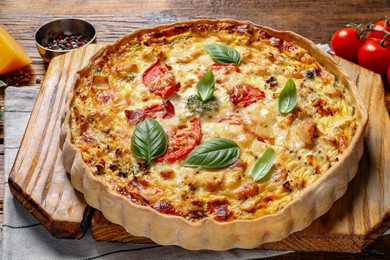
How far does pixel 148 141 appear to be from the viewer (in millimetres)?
4707

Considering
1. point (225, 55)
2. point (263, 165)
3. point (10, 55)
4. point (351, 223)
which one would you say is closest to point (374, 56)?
point (225, 55)

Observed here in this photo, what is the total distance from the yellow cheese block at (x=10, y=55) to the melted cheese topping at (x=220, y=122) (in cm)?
121

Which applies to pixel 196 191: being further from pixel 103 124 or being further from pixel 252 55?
pixel 252 55

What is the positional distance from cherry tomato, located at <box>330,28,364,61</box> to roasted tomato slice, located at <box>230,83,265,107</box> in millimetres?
1828

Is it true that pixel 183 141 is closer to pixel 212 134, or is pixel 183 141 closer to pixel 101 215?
pixel 212 134

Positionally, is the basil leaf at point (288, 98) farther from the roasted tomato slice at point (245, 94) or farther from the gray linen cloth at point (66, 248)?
the gray linen cloth at point (66, 248)

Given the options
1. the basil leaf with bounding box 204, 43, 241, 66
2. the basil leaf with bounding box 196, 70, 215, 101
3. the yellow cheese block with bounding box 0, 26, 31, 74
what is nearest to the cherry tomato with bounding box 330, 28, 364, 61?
the basil leaf with bounding box 204, 43, 241, 66

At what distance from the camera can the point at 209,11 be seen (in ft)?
24.1

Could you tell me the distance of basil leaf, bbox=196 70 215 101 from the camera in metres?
5.06

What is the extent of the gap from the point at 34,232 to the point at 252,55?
7.30 ft

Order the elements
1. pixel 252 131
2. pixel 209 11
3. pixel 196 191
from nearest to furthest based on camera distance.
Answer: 1. pixel 196 191
2. pixel 252 131
3. pixel 209 11

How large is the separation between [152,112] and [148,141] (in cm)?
39

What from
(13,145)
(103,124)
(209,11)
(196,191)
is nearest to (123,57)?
(103,124)

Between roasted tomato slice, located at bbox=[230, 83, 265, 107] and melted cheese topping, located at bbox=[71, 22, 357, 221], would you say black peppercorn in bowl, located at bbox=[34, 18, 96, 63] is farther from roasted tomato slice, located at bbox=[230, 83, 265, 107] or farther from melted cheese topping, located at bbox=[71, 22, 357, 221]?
roasted tomato slice, located at bbox=[230, 83, 265, 107]
